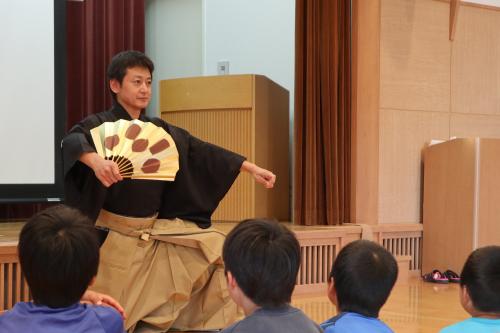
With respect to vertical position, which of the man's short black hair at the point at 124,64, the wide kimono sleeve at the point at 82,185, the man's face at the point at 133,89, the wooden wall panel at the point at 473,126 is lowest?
the wide kimono sleeve at the point at 82,185

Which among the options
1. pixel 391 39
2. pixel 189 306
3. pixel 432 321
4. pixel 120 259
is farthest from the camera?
pixel 391 39

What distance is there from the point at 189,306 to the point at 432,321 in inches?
52.4

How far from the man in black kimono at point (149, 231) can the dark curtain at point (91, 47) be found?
181 cm

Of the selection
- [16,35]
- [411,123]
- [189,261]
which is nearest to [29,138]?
[16,35]

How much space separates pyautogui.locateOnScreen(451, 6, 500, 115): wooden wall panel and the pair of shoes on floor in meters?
1.34

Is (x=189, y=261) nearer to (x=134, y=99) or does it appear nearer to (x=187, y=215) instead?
(x=187, y=215)

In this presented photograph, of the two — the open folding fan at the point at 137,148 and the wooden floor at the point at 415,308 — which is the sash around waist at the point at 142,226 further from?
the wooden floor at the point at 415,308

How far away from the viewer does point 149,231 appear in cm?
310

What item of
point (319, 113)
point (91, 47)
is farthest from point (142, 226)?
point (91, 47)

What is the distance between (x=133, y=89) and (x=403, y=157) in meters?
2.69

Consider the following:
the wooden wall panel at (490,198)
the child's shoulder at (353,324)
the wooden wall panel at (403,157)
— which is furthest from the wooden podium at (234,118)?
the child's shoulder at (353,324)

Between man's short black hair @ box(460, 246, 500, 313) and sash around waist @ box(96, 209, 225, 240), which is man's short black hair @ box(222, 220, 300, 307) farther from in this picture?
sash around waist @ box(96, 209, 225, 240)

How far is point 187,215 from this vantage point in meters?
3.29

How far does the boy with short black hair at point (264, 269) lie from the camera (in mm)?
1606
